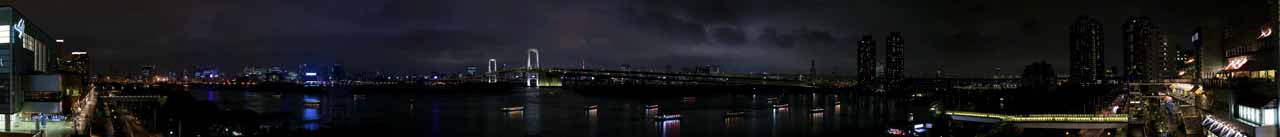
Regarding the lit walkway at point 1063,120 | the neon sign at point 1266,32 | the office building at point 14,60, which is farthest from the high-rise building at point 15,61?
the lit walkway at point 1063,120

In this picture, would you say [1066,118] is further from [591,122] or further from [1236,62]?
[591,122]

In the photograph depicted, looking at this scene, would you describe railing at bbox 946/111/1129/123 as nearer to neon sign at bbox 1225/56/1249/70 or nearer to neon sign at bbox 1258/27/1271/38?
neon sign at bbox 1225/56/1249/70

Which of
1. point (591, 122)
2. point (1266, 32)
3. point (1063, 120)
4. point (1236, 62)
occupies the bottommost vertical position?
point (591, 122)

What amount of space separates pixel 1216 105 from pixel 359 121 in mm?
11348

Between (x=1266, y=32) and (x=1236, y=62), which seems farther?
(x=1236, y=62)

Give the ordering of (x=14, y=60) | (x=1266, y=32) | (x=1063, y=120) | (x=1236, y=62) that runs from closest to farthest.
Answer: (x=1266, y=32), (x=14, y=60), (x=1236, y=62), (x=1063, y=120)

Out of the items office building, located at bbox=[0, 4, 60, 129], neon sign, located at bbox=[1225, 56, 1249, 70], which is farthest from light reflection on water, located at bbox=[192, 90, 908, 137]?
office building, located at bbox=[0, 4, 60, 129]

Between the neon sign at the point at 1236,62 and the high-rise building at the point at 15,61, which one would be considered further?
the neon sign at the point at 1236,62

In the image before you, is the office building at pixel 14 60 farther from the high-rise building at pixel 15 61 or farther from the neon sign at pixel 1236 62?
the neon sign at pixel 1236 62

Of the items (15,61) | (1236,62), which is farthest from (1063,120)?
Answer: (15,61)

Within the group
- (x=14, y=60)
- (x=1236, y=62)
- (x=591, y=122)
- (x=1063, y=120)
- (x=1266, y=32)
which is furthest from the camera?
(x=591, y=122)

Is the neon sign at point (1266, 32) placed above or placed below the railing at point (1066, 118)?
above

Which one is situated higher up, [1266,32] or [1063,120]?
[1266,32]

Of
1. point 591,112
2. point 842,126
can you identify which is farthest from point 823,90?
point 842,126
